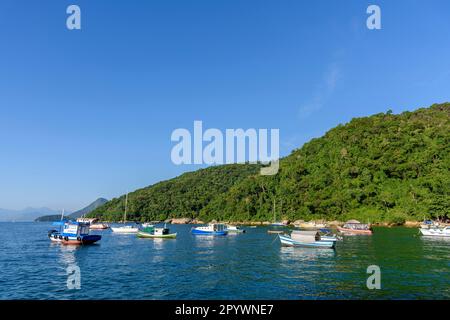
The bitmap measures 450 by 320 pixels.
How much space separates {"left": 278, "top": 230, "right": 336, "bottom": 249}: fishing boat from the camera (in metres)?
54.6

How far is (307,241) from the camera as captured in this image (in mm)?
56688

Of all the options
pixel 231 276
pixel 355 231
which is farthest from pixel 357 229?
pixel 231 276

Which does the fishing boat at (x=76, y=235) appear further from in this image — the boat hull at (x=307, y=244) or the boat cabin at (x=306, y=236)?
the boat cabin at (x=306, y=236)

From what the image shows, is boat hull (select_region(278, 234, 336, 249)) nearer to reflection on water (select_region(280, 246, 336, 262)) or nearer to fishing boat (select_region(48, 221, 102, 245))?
reflection on water (select_region(280, 246, 336, 262))

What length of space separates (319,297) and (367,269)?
14511 mm

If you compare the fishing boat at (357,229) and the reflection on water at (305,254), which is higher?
the reflection on water at (305,254)

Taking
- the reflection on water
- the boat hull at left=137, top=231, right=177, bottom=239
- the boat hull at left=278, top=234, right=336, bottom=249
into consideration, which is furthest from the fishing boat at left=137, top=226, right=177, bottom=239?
the reflection on water

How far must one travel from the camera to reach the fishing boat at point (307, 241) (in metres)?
54.6

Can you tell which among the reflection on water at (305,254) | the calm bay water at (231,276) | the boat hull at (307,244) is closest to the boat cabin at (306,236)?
the boat hull at (307,244)

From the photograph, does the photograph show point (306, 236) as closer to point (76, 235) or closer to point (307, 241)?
point (307, 241)

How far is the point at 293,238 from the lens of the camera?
193ft

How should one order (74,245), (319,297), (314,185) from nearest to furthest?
(319,297)
(74,245)
(314,185)
